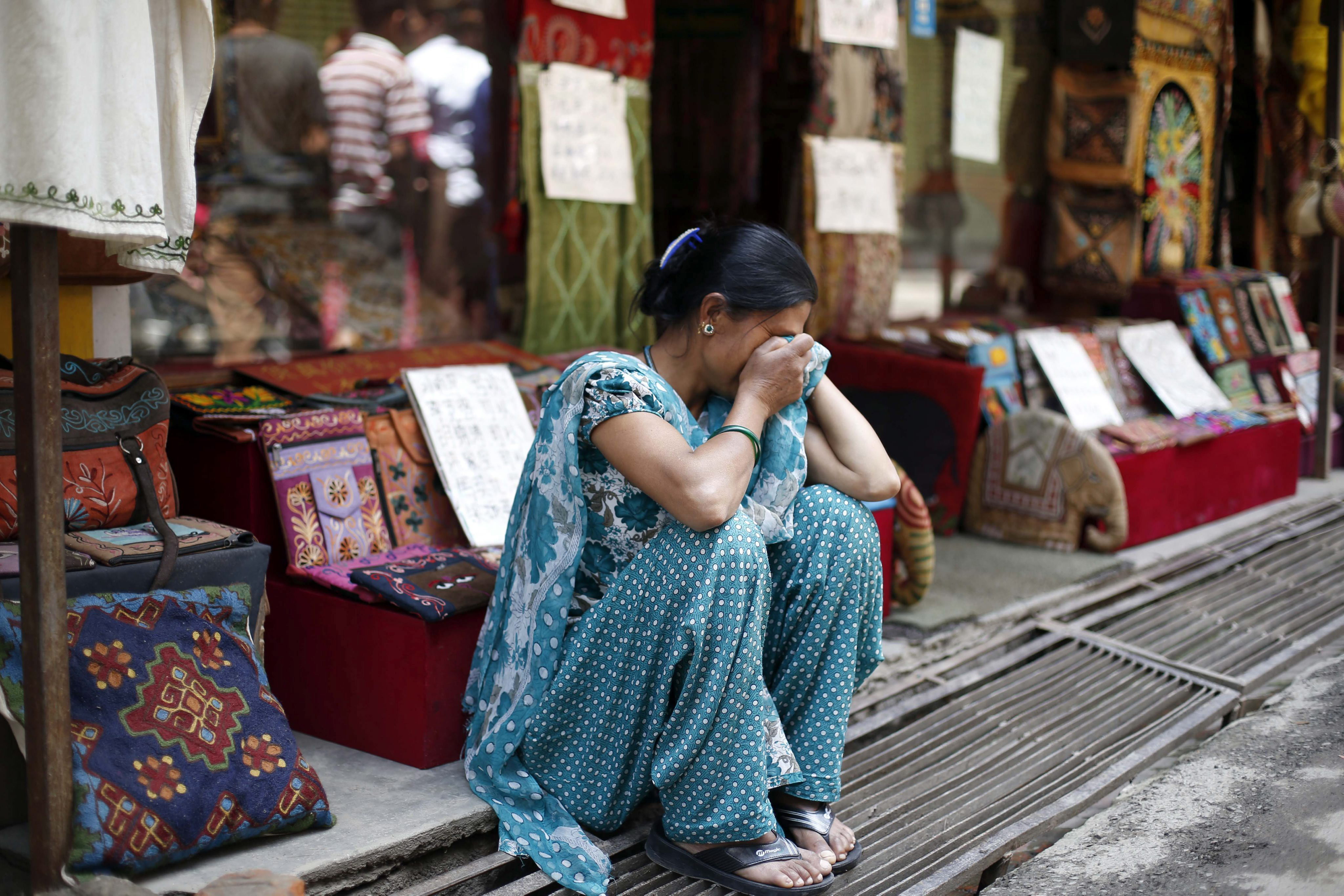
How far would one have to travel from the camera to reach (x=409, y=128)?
3.83 meters

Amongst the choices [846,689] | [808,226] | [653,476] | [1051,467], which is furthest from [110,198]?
[1051,467]

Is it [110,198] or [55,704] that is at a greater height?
[110,198]

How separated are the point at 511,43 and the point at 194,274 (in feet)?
4.25

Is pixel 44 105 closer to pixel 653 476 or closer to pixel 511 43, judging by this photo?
pixel 653 476

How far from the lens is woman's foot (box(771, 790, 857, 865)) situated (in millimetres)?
2318

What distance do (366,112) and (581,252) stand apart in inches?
31.1

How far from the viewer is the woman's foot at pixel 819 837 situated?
7.61ft

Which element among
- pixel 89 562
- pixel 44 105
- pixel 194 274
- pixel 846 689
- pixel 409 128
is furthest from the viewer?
pixel 409 128

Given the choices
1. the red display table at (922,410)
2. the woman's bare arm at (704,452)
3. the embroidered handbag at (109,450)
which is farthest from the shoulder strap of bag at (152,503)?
the red display table at (922,410)

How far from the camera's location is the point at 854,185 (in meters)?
4.61

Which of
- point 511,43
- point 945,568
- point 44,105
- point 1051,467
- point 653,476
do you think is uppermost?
point 511,43

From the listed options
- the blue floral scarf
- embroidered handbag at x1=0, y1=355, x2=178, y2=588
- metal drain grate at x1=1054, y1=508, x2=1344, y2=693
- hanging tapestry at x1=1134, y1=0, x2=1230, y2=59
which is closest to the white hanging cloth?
embroidered handbag at x1=0, y1=355, x2=178, y2=588

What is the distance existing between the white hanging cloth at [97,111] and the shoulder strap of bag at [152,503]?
0.57 meters

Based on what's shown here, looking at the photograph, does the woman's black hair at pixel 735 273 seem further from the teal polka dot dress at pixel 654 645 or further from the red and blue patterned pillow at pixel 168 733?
the red and blue patterned pillow at pixel 168 733
